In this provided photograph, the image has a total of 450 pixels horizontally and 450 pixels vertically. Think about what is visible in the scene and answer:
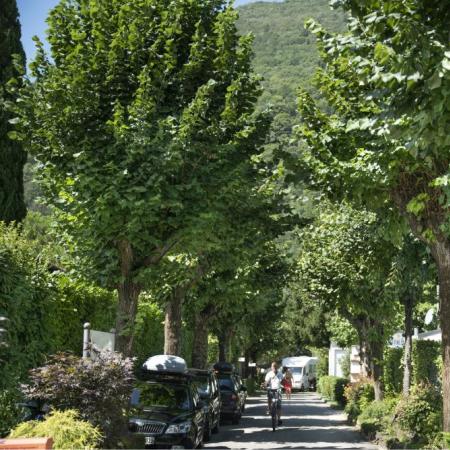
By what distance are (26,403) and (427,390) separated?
33.2 ft

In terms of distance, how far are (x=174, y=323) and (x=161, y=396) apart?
8.46 m

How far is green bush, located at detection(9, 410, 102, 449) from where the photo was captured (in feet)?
32.4

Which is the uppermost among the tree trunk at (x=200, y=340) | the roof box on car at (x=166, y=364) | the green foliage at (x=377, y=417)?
the tree trunk at (x=200, y=340)

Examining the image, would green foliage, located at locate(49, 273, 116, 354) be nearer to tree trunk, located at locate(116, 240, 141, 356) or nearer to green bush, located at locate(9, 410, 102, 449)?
tree trunk, located at locate(116, 240, 141, 356)

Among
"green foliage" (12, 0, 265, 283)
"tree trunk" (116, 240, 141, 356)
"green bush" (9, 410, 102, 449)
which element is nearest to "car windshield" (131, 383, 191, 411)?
"tree trunk" (116, 240, 141, 356)

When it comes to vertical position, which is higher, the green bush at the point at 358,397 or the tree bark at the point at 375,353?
the tree bark at the point at 375,353

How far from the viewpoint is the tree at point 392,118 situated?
25.4 ft

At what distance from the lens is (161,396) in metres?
16.0

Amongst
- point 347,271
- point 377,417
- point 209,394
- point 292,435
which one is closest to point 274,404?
point 292,435

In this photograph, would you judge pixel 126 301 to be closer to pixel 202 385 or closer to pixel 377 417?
pixel 202 385

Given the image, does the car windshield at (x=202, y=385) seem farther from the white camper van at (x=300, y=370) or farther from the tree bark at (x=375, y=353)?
the white camper van at (x=300, y=370)

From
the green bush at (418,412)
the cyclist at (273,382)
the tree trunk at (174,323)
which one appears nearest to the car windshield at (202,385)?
the tree trunk at (174,323)

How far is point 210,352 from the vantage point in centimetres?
4878

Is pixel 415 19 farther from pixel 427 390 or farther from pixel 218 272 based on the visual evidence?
pixel 218 272
